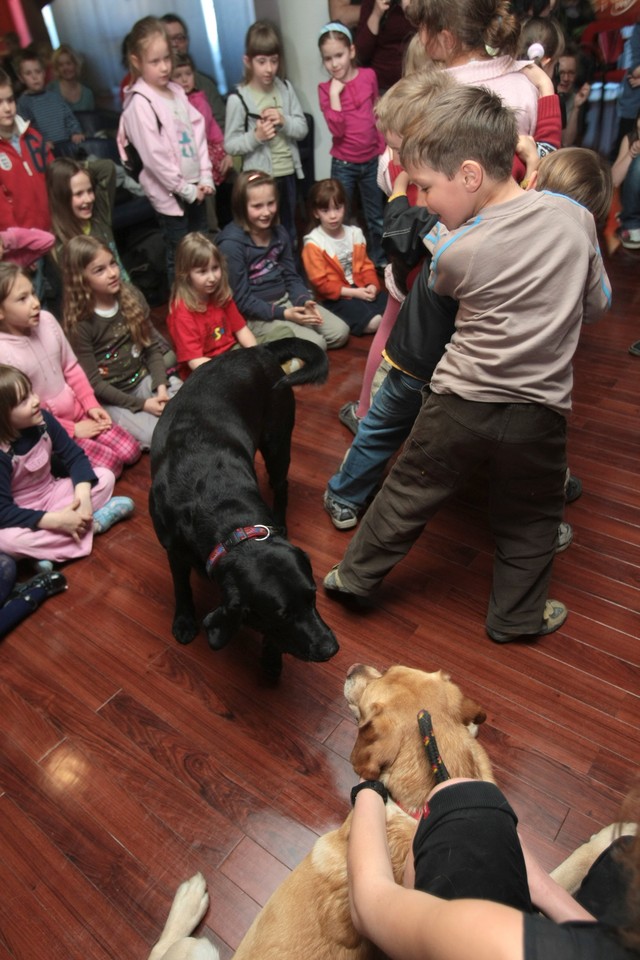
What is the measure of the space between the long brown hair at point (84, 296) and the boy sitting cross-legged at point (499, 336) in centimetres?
172

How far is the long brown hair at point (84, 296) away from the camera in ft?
9.22

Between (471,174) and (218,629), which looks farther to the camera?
(218,629)

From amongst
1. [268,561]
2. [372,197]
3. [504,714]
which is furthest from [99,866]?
[372,197]

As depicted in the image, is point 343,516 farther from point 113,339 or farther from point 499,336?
point 113,339

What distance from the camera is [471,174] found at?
1464 millimetres

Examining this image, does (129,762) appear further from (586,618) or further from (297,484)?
(586,618)

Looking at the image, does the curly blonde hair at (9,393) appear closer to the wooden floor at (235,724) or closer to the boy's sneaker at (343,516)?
the wooden floor at (235,724)

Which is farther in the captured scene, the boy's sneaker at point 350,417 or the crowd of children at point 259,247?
the boy's sneaker at point 350,417

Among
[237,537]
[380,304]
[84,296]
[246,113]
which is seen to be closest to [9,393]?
[84,296]

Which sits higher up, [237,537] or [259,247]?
[259,247]

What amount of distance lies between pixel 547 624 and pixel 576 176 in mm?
1398

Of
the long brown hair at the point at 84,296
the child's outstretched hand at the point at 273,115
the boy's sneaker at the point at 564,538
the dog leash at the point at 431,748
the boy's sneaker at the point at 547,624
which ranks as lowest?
the boy's sneaker at the point at 547,624

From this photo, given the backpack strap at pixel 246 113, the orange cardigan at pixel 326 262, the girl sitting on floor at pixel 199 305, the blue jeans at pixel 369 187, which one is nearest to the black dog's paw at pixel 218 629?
the girl sitting on floor at pixel 199 305

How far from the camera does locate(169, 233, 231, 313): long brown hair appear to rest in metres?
3.01
